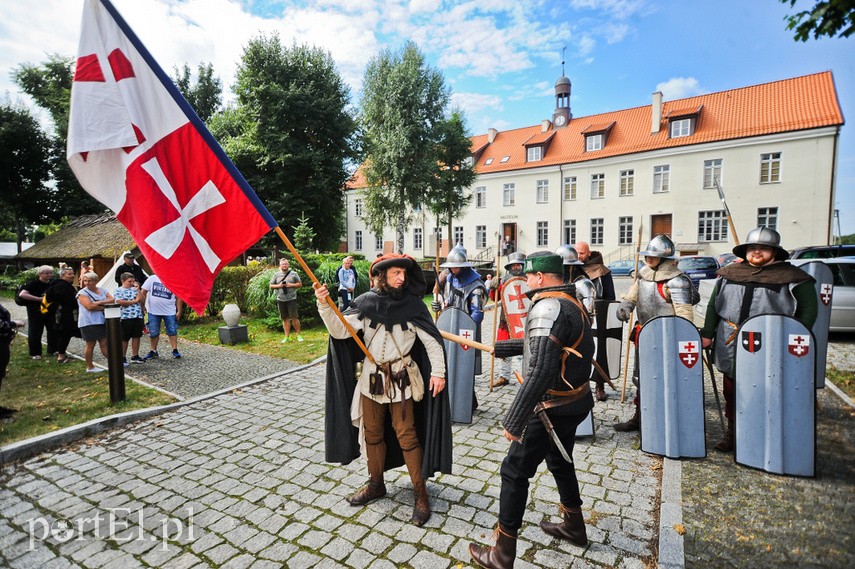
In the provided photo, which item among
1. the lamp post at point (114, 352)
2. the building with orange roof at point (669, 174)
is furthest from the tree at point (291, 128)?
the lamp post at point (114, 352)

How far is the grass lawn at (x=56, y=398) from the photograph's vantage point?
5.49 meters

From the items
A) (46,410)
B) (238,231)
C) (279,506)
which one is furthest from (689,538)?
(46,410)

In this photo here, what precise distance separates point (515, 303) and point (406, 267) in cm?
267

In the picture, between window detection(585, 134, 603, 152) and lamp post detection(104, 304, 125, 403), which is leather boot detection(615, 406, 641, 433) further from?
window detection(585, 134, 603, 152)

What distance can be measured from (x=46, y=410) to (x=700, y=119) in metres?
38.0

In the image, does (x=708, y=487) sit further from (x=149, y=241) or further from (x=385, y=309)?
(x=149, y=241)

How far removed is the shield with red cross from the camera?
5824mm

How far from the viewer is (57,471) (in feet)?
14.5

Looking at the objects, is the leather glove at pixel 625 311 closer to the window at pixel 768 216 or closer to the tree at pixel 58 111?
the window at pixel 768 216

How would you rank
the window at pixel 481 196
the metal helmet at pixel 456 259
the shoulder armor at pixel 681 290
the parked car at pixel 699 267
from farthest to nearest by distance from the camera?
the window at pixel 481 196
the parked car at pixel 699 267
the metal helmet at pixel 456 259
the shoulder armor at pixel 681 290

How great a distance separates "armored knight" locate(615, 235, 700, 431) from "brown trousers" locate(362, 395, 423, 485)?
2804 millimetres

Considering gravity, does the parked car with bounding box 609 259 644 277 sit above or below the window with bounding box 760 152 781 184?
below

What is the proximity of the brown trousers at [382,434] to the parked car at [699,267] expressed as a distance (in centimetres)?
1881

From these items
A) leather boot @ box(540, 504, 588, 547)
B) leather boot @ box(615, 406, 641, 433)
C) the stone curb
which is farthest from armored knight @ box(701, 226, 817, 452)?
the stone curb
